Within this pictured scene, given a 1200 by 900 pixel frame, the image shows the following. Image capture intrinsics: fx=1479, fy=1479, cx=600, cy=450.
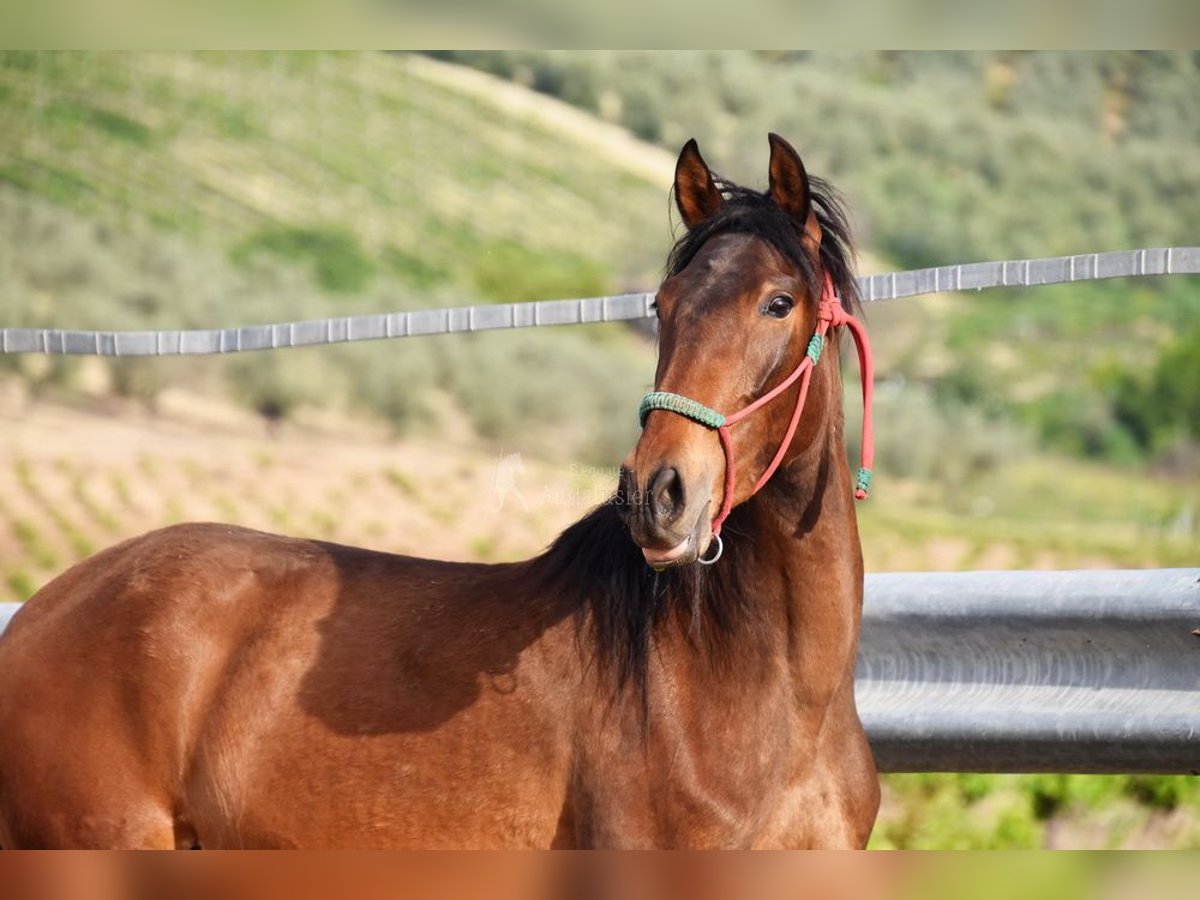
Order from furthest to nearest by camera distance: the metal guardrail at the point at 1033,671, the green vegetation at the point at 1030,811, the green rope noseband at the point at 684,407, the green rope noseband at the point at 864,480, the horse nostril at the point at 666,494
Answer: the green vegetation at the point at 1030,811 < the metal guardrail at the point at 1033,671 < the green rope noseband at the point at 864,480 < the green rope noseband at the point at 684,407 < the horse nostril at the point at 666,494

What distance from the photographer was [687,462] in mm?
3205

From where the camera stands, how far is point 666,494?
3156 millimetres

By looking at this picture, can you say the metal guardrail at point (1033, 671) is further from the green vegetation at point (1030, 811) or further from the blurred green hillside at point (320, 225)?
the blurred green hillside at point (320, 225)

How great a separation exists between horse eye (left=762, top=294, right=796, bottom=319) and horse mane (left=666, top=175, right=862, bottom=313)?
0.09 m

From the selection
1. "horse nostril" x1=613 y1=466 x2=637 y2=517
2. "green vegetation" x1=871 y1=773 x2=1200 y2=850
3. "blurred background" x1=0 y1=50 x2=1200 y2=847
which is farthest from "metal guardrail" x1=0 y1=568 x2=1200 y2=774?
"blurred background" x1=0 y1=50 x2=1200 y2=847

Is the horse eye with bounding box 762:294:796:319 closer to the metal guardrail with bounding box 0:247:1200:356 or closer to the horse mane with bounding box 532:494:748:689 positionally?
the horse mane with bounding box 532:494:748:689

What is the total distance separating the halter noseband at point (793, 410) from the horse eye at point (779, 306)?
125 mm

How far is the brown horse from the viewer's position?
11.2 ft

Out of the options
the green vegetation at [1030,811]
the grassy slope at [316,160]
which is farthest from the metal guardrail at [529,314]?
the grassy slope at [316,160]

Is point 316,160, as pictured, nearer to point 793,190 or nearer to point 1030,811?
point 1030,811

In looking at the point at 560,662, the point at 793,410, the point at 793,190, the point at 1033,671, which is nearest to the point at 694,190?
the point at 793,190

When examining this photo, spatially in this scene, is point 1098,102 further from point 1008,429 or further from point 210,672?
point 210,672

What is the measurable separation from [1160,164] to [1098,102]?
314 centimetres

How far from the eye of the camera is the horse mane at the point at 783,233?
11.7 ft
